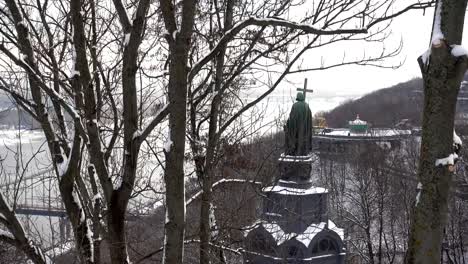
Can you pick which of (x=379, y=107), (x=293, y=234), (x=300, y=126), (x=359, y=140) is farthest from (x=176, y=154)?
(x=379, y=107)

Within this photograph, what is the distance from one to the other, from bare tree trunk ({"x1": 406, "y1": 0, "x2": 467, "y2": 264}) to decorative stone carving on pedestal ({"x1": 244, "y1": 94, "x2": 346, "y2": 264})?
4527 mm

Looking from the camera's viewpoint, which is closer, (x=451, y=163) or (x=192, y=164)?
(x=451, y=163)

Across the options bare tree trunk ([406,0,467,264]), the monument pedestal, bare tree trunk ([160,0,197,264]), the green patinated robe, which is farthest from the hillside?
bare tree trunk ([406,0,467,264])

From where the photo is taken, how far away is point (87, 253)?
4.79m

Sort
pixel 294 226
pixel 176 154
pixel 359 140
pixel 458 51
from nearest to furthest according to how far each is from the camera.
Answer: pixel 458 51
pixel 176 154
pixel 294 226
pixel 359 140

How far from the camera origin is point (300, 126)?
8562mm

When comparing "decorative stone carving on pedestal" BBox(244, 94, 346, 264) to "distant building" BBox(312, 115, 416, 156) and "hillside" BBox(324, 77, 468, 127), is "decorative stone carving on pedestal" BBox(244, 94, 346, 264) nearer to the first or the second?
"distant building" BBox(312, 115, 416, 156)

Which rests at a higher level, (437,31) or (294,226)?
(437,31)

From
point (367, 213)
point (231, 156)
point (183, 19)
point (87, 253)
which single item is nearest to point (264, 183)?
point (231, 156)

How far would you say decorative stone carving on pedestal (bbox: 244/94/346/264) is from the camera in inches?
295

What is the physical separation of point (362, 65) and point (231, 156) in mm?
2632

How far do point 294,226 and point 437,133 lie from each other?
580 cm

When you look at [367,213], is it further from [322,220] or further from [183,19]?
[183,19]

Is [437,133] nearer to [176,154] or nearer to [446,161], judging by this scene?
[446,161]
